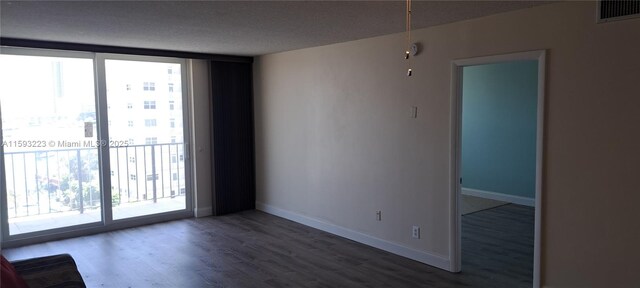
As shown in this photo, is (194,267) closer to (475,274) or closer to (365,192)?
(365,192)

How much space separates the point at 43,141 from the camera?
17.4 ft

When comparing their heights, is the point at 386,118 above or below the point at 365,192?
above

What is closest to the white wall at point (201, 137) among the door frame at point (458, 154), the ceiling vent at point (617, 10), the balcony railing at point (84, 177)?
the balcony railing at point (84, 177)

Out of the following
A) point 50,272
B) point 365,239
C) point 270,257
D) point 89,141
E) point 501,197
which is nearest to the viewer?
point 50,272

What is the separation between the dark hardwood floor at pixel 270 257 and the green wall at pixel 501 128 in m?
1.10

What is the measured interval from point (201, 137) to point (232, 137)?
1.44ft

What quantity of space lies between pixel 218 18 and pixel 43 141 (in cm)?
312

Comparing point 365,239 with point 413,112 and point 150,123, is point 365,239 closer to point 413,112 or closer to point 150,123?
point 413,112

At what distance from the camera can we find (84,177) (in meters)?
5.58

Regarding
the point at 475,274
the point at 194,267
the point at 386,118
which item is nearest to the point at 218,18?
the point at 386,118

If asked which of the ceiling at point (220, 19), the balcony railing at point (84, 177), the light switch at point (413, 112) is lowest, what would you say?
the balcony railing at point (84, 177)

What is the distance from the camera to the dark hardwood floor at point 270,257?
399 centimetres

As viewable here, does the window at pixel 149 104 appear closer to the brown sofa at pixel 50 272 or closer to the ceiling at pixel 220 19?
the ceiling at pixel 220 19

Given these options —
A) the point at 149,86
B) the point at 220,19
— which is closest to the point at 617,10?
the point at 220,19
